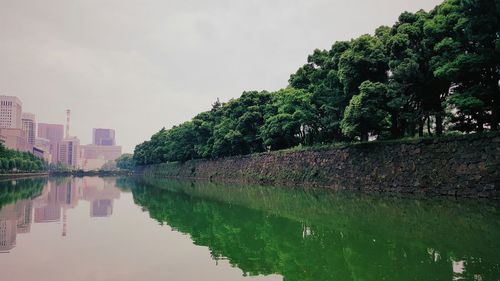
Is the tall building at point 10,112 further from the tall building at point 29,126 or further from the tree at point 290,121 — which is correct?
the tree at point 290,121

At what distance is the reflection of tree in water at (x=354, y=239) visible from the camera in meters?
6.91

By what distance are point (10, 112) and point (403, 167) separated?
620 ft

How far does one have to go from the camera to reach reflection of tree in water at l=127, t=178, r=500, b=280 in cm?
691

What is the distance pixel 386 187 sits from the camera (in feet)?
75.8

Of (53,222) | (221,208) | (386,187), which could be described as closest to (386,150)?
(386,187)

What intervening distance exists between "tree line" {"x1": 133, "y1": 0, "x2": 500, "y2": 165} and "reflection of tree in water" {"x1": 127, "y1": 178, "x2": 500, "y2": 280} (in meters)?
6.45

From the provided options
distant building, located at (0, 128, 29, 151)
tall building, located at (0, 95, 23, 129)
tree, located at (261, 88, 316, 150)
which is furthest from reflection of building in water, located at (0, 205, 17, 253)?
tall building, located at (0, 95, 23, 129)

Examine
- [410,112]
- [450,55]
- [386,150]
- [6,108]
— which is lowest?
[386,150]

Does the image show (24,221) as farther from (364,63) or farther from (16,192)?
(364,63)

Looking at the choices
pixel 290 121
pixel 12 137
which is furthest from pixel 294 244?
pixel 12 137

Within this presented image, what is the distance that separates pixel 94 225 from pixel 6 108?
624 ft

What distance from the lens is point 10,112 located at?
174 meters

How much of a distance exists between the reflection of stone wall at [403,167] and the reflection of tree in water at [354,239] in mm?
3162

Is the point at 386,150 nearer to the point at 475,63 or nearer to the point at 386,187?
the point at 386,187
